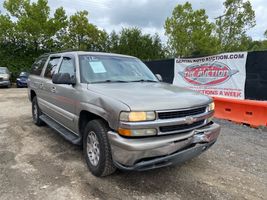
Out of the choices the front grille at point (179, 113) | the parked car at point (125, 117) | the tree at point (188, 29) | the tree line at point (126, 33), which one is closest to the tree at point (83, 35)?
the tree line at point (126, 33)

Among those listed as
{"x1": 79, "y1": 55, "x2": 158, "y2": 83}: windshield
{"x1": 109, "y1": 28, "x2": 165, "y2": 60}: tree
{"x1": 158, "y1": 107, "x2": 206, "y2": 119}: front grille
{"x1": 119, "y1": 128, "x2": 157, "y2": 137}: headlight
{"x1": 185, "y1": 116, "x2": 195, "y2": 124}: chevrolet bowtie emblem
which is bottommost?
{"x1": 119, "y1": 128, "x2": 157, "y2": 137}: headlight

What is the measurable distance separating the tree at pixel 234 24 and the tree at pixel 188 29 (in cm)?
112

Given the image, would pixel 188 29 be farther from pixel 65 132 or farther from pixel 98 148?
pixel 98 148

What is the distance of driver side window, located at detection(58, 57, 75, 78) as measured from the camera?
4508 mm

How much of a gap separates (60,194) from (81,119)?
120cm

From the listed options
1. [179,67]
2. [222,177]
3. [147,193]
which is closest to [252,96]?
[179,67]

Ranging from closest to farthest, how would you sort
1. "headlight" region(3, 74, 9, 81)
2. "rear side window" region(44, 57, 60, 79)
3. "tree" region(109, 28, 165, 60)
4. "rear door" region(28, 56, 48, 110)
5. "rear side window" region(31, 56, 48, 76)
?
"rear side window" region(44, 57, 60, 79), "rear door" region(28, 56, 48, 110), "rear side window" region(31, 56, 48, 76), "headlight" region(3, 74, 9, 81), "tree" region(109, 28, 165, 60)

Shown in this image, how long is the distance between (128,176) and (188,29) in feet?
79.6

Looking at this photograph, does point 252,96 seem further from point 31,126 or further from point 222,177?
point 31,126

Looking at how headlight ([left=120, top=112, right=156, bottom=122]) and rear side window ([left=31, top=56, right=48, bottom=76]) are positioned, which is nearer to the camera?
headlight ([left=120, top=112, right=156, bottom=122])

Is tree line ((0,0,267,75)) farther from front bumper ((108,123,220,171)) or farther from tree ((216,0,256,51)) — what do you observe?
front bumper ((108,123,220,171))

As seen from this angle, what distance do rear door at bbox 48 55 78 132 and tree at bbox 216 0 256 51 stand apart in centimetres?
2223

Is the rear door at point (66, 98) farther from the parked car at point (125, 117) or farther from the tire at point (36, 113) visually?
the tire at point (36, 113)

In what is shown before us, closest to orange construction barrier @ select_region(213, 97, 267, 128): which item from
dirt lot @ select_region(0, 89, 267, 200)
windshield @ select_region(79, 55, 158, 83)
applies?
dirt lot @ select_region(0, 89, 267, 200)
